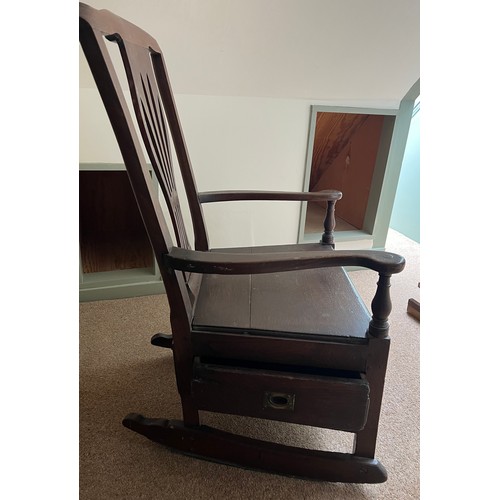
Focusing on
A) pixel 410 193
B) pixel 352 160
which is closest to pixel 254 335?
pixel 352 160

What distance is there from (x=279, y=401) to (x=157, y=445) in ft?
1.41

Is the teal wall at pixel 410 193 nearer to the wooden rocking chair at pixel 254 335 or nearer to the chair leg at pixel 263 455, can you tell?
the wooden rocking chair at pixel 254 335

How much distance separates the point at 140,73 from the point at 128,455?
1.00 meters

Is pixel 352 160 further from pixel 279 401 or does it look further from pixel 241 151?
pixel 279 401

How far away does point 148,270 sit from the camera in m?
1.78

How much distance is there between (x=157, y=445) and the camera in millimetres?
1009

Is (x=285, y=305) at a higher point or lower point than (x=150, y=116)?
lower

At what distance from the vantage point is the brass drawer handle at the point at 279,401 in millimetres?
813

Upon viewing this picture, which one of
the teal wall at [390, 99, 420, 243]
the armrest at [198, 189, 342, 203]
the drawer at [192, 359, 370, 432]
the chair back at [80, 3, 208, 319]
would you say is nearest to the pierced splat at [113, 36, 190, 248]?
the chair back at [80, 3, 208, 319]

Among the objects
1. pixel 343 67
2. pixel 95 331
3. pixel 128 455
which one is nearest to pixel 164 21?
pixel 343 67

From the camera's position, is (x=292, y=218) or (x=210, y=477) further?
(x=292, y=218)
